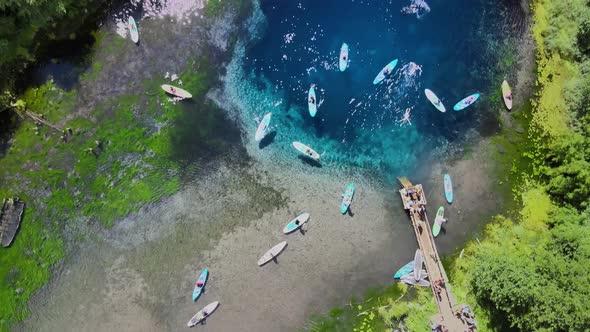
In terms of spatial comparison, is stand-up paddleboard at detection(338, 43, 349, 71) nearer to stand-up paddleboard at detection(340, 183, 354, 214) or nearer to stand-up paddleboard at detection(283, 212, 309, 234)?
stand-up paddleboard at detection(340, 183, 354, 214)

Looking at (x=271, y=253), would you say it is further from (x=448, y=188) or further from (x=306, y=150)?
(x=448, y=188)

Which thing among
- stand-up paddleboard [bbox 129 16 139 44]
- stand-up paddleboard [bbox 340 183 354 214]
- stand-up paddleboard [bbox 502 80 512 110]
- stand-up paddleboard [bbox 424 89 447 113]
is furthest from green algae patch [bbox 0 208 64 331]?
stand-up paddleboard [bbox 502 80 512 110]

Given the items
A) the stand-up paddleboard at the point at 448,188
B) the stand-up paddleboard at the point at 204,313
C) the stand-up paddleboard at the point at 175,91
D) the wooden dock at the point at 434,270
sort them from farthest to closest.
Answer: the stand-up paddleboard at the point at 448,188
the stand-up paddleboard at the point at 175,91
the wooden dock at the point at 434,270
the stand-up paddleboard at the point at 204,313

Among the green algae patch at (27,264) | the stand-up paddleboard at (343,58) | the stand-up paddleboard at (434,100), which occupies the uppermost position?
the stand-up paddleboard at (343,58)

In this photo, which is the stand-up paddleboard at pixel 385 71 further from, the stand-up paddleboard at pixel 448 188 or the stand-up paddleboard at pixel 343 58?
the stand-up paddleboard at pixel 448 188

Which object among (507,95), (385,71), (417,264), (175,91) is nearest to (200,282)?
(175,91)

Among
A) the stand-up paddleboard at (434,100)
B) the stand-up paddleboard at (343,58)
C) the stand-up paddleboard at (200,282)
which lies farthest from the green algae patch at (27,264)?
the stand-up paddleboard at (434,100)
